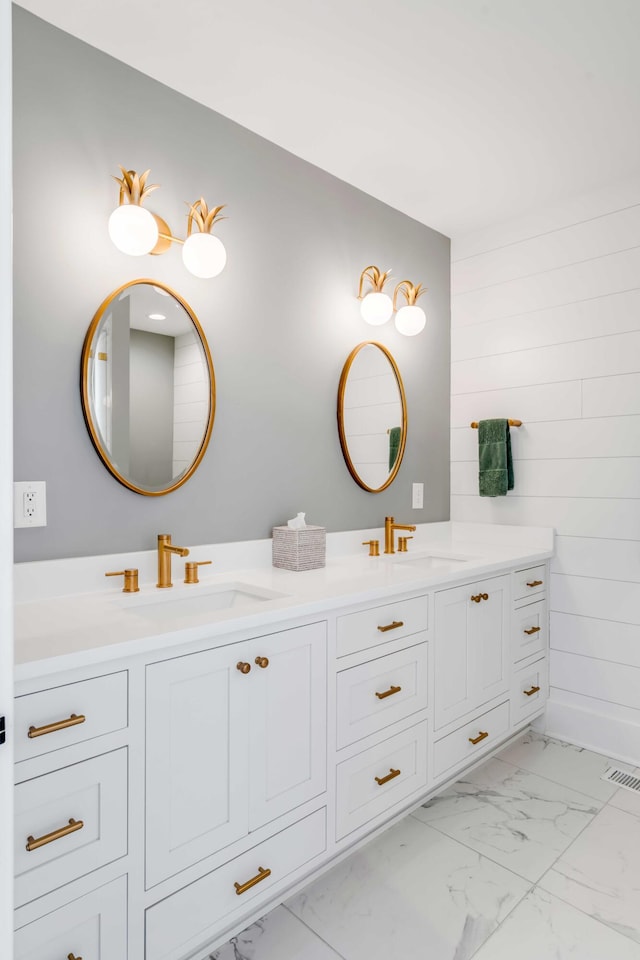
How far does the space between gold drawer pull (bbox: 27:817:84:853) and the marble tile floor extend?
27.1 inches

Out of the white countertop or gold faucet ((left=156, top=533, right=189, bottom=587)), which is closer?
the white countertop

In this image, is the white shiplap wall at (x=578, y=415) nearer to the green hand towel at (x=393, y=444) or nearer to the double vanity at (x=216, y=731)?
the green hand towel at (x=393, y=444)

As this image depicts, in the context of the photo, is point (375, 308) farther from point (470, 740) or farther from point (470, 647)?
point (470, 740)

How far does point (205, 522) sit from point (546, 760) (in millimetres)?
1761

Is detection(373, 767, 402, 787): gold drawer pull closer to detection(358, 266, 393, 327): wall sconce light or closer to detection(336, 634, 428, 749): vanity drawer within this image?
detection(336, 634, 428, 749): vanity drawer

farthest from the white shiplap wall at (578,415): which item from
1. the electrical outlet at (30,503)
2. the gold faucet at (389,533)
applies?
the electrical outlet at (30,503)

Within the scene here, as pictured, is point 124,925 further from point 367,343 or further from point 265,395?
point 367,343

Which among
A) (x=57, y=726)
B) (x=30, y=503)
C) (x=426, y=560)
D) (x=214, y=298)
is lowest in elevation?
(x=57, y=726)

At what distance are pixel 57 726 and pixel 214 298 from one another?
1.42 metres

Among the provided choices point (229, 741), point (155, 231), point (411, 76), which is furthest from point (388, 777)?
point (411, 76)

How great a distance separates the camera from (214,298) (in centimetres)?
198

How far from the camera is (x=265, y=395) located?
215 cm

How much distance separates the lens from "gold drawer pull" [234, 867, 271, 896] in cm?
136

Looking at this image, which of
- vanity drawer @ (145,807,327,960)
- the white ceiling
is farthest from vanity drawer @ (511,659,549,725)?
the white ceiling
